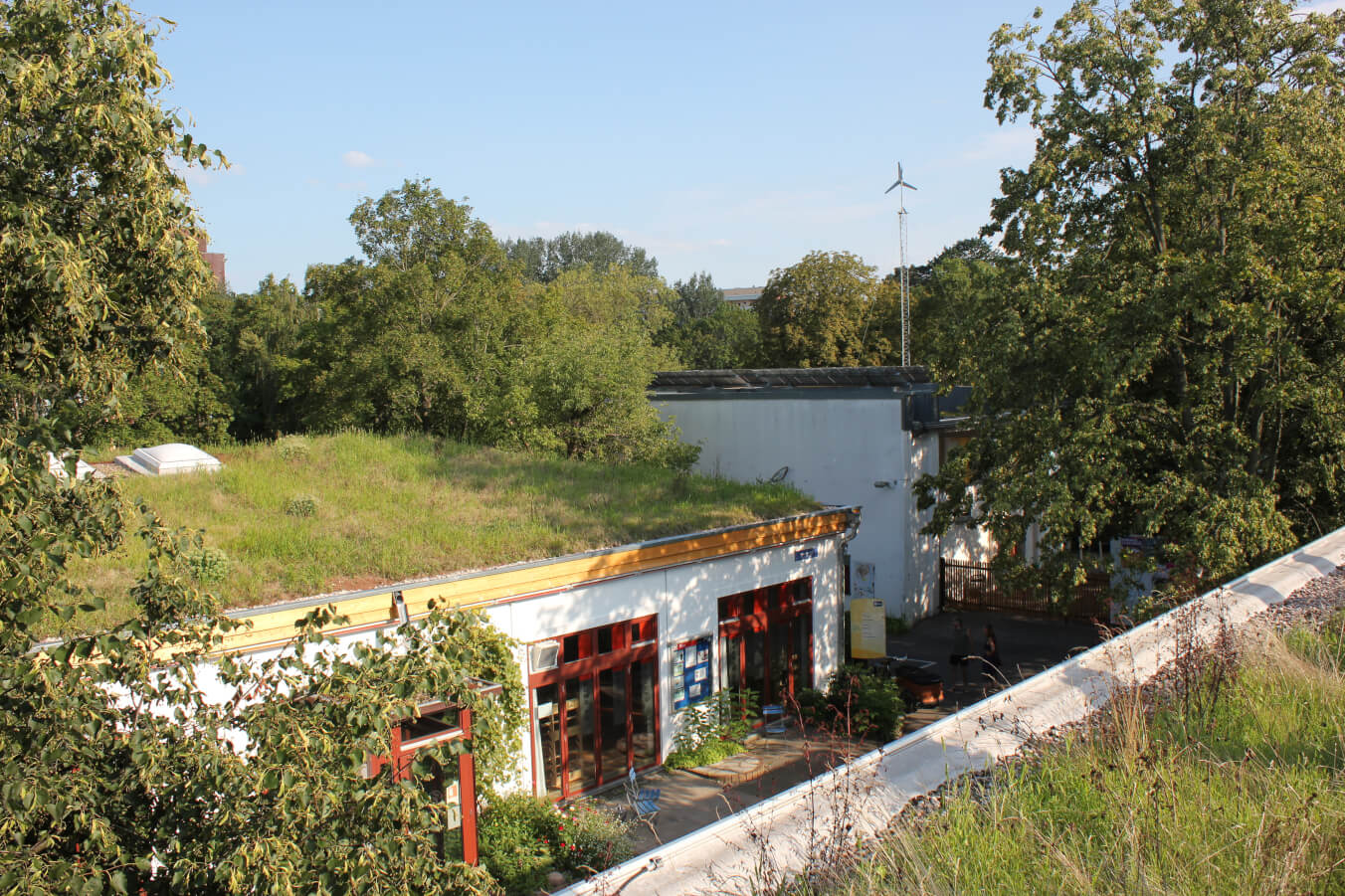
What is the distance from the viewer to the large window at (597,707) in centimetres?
1255

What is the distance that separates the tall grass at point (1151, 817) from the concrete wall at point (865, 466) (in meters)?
19.0

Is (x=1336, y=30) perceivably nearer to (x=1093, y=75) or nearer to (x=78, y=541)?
(x=1093, y=75)

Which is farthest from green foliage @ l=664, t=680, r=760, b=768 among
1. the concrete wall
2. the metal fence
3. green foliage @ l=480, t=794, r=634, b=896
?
the metal fence

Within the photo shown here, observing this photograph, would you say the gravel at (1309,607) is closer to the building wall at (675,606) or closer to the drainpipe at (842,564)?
the building wall at (675,606)

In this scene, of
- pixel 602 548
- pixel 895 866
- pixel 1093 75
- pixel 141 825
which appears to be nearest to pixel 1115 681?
pixel 895 866

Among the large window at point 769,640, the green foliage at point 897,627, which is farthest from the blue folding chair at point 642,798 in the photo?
the green foliage at point 897,627

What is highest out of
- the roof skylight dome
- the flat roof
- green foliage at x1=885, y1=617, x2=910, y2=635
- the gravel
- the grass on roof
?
the flat roof

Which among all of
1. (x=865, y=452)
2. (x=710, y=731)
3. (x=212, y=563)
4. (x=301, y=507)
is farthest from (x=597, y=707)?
(x=865, y=452)

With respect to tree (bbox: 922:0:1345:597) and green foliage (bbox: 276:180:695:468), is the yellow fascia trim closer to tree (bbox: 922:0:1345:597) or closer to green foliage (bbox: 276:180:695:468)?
tree (bbox: 922:0:1345:597)

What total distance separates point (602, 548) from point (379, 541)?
2976 millimetres

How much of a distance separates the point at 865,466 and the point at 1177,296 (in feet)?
31.9

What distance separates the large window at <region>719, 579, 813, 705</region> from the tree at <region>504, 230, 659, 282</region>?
326 ft

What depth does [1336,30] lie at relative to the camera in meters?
15.3

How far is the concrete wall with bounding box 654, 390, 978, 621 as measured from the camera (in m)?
23.0
